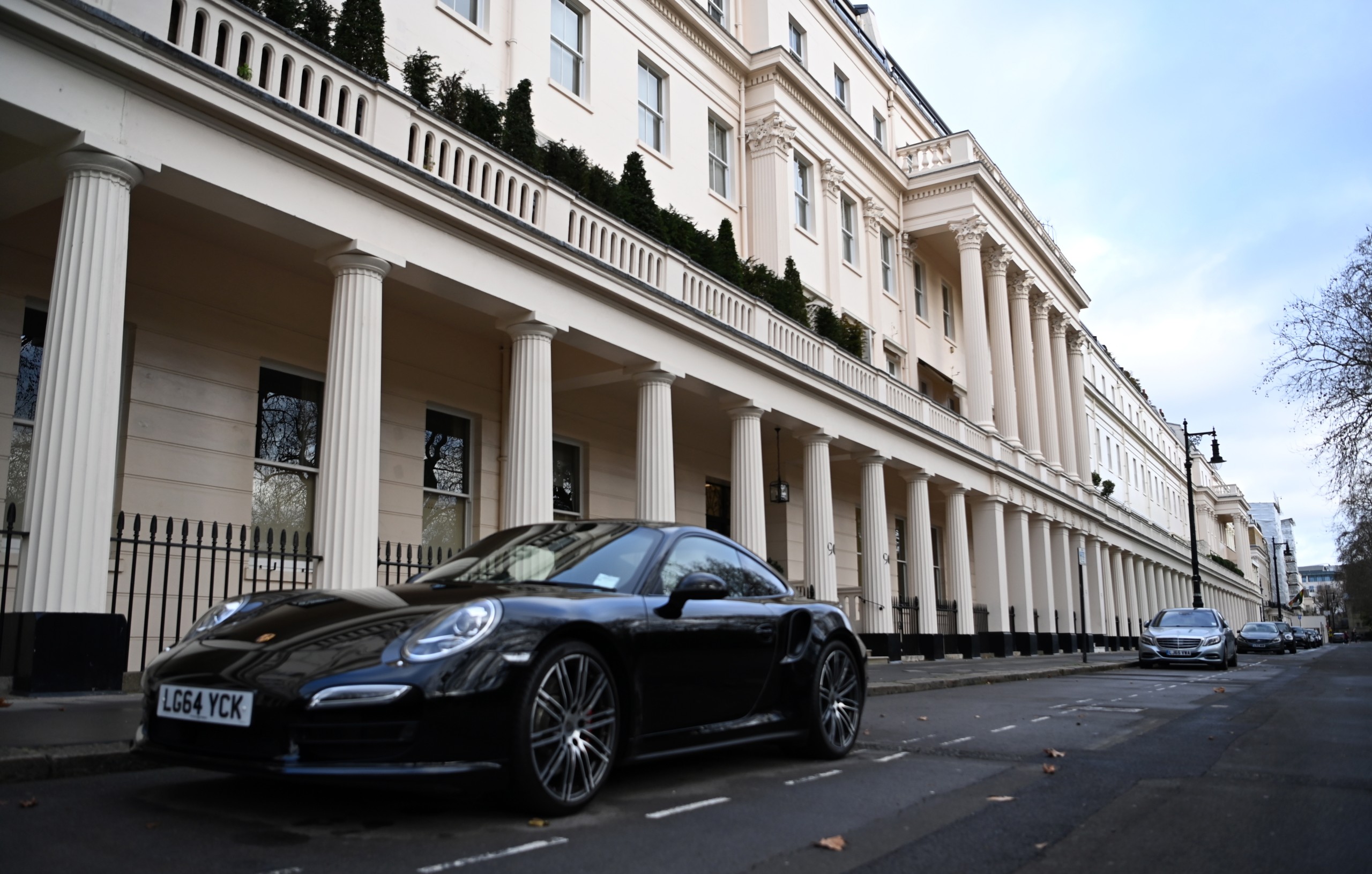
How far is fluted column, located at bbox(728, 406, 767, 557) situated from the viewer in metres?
16.7

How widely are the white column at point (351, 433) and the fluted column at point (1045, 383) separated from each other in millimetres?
28676

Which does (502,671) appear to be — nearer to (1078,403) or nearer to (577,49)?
(577,49)

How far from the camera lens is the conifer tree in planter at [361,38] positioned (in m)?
11.1

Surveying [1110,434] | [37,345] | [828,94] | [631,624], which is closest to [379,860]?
[631,624]

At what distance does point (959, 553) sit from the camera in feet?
84.8

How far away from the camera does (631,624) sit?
5070 mm

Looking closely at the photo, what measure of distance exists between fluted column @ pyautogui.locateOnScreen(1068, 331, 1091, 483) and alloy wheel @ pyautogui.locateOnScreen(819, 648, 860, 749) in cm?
3427

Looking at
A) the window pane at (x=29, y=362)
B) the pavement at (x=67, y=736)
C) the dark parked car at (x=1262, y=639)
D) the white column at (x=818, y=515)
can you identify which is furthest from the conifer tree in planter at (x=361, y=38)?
the dark parked car at (x=1262, y=639)

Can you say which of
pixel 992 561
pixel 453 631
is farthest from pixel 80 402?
pixel 992 561

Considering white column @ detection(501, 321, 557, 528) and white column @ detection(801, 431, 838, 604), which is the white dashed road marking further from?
white column @ detection(801, 431, 838, 604)

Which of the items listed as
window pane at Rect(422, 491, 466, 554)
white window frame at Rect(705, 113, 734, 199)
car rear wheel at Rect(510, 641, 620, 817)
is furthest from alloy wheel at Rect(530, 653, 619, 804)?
white window frame at Rect(705, 113, 734, 199)

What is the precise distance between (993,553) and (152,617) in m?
22.8

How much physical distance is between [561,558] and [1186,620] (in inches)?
912

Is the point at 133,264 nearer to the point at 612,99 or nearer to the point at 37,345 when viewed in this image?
the point at 37,345
